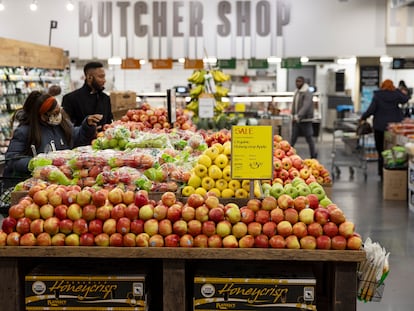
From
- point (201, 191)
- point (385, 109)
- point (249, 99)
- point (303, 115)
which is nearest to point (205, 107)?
point (385, 109)

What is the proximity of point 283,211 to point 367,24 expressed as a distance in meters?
9.38

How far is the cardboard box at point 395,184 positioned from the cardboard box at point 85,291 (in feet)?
23.4

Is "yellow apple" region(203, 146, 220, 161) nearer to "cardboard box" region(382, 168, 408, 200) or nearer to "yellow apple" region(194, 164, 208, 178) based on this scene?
"yellow apple" region(194, 164, 208, 178)

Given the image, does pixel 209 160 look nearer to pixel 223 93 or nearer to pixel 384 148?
pixel 223 93

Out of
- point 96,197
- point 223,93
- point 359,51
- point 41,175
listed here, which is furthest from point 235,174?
point 359,51

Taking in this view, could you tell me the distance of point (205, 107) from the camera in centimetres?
929

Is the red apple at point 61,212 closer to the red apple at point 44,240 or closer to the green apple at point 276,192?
the red apple at point 44,240

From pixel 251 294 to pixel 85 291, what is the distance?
2.66ft

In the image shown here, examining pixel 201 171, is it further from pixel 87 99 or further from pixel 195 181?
pixel 87 99

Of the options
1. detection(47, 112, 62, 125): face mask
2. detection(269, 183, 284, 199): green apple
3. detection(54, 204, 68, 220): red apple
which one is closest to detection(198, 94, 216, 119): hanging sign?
detection(47, 112, 62, 125): face mask

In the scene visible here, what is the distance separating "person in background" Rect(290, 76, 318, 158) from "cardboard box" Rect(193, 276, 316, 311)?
1068cm

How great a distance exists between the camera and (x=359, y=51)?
12117 mm

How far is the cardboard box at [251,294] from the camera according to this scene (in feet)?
10.8

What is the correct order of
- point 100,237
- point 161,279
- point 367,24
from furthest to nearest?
point 367,24
point 161,279
point 100,237
